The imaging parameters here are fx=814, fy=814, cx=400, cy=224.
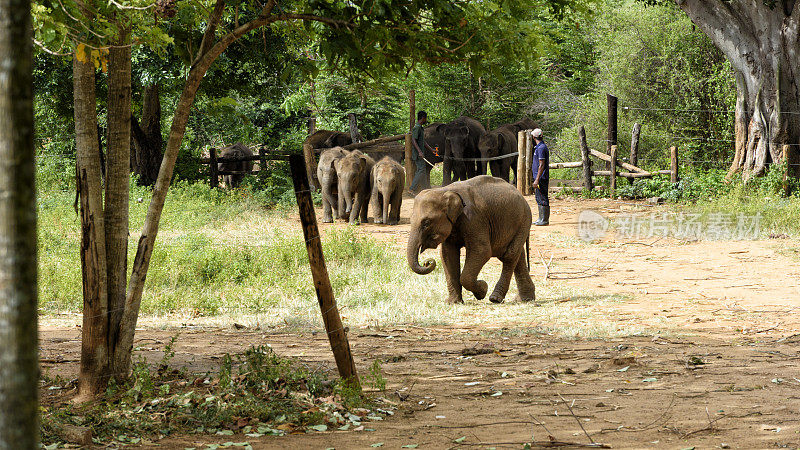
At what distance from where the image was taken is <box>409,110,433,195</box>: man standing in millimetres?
22844

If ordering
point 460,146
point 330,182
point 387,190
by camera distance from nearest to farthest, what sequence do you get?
point 387,190 < point 330,182 < point 460,146

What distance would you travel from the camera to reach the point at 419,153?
23.0m

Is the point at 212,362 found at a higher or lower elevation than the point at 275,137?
lower

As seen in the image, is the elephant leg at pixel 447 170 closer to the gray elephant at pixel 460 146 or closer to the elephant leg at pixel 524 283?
the gray elephant at pixel 460 146

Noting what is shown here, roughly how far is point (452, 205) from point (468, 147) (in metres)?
15.7

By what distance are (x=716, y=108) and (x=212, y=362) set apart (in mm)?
21584

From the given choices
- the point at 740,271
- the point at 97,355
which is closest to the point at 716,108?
the point at 740,271

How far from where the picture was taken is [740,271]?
1248 cm

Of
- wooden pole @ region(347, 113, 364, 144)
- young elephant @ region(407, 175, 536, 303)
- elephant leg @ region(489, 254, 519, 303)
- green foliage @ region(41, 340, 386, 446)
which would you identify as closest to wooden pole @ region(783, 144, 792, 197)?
young elephant @ region(407, 175, 536, 303)

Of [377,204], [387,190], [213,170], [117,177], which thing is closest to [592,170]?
[377,204]

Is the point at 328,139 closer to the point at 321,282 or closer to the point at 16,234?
the point at 321,282

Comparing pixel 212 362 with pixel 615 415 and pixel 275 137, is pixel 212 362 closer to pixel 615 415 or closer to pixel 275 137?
pixel 615 415

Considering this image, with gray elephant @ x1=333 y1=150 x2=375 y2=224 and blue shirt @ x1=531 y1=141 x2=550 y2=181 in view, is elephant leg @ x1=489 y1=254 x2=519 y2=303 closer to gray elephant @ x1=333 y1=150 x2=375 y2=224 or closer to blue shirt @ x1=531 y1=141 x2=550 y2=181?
blue shirt @ x1=531 y1=141 x2=550 y2=181

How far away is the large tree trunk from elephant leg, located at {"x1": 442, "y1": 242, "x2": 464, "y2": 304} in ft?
38.9
